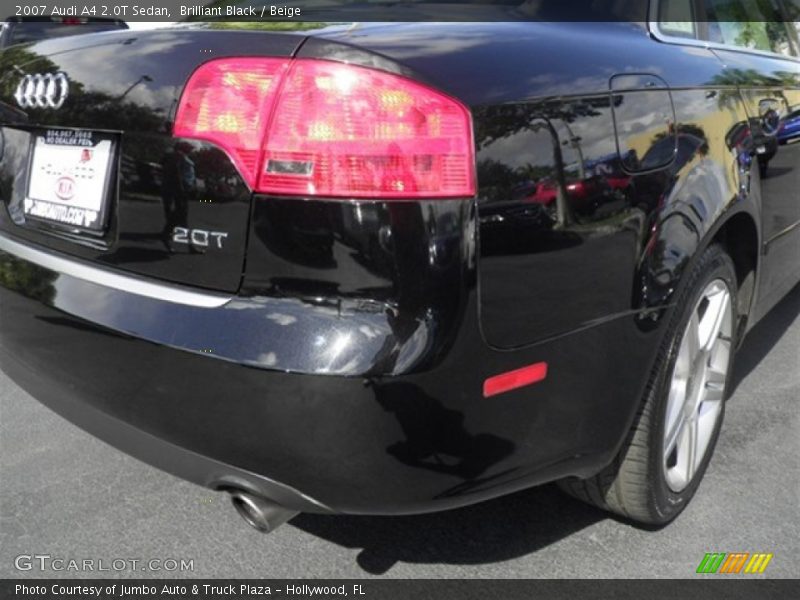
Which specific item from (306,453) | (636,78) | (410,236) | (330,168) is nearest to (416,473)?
(306,453)

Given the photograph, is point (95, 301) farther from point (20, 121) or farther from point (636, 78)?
point (636, 78)

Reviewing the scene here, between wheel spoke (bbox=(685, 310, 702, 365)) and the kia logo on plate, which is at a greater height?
the kia logo on plate

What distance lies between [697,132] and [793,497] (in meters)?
1.26

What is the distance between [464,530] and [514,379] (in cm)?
93

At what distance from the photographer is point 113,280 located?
1.96 meters

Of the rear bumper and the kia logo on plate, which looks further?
the kia logo on plate

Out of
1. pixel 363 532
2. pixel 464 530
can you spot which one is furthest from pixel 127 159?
pixel 464 530

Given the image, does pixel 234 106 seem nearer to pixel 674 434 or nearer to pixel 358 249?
pixel 358 249

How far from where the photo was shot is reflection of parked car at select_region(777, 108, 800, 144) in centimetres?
297

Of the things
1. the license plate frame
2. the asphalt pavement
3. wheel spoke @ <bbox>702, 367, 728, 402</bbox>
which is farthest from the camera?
wheel spoke @ <bbox>702, 367, 728, 402</bbox>

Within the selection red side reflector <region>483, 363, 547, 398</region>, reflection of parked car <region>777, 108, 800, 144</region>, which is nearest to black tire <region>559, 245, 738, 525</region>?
red side reflector <region>483, 363, 547, 398</region>

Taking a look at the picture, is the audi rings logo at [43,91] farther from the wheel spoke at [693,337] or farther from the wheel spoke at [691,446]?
the wheel spoke at [691,446]

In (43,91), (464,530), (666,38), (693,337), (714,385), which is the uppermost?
(666,38)

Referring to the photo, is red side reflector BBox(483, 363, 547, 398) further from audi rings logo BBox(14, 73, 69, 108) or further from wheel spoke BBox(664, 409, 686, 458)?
audi rings logo BBox(14, 73, 69, 108)
